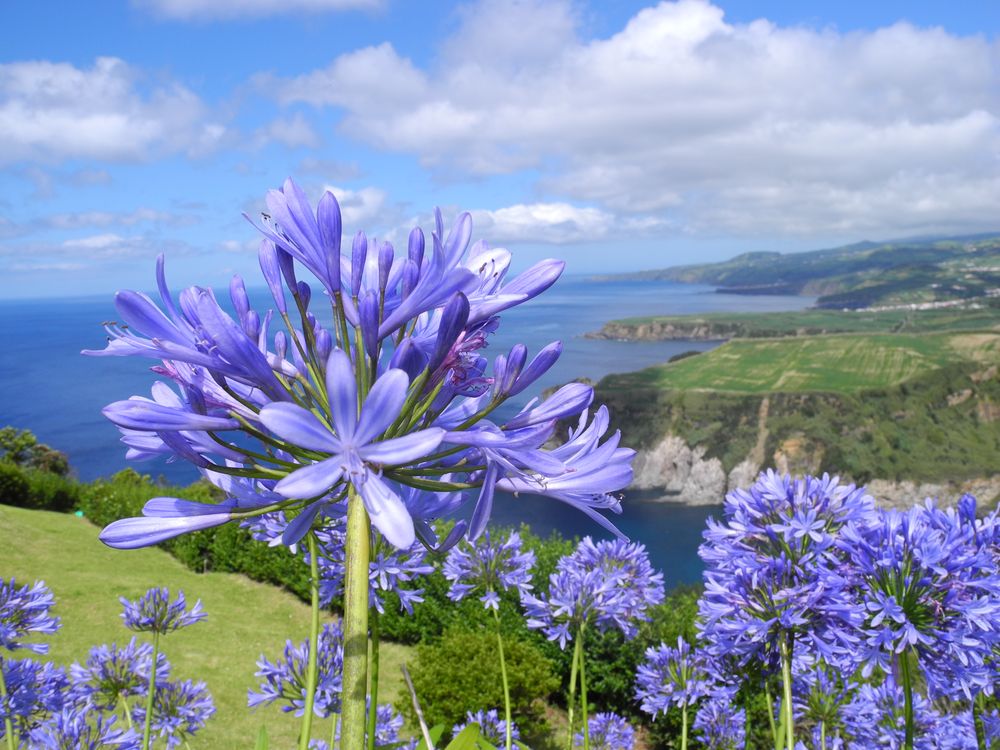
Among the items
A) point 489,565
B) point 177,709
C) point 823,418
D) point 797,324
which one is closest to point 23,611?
point 177,709

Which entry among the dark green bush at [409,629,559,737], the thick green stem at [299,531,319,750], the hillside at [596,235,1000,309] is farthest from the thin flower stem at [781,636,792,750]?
the hillside at [596,235,1000,309]

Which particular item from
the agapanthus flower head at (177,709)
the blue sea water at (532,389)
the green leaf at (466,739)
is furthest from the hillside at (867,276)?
the green leaf at (466,739)

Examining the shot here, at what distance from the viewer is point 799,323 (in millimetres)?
45031

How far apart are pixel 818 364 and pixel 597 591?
107 feet

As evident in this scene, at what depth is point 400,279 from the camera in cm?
157

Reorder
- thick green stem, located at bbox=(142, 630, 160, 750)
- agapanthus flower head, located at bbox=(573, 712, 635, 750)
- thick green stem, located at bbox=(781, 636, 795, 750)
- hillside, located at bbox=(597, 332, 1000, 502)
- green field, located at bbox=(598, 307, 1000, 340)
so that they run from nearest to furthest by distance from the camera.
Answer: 1. thick green stem, located at bbox=(781, 636, 795, 750)
2. thick green stem, located at bbox=(142, 630, 160, 750)
3. agapanthus flower head, located at bbox=(573, 712, 635, 750)
4. hillside, located at bbox=(597, 332, 1000, 502)
5. green field, located at bbox=(598, 307, 1000, 340)

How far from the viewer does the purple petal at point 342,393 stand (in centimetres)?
106

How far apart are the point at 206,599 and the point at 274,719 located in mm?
5364

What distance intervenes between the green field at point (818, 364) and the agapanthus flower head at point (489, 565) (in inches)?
1019

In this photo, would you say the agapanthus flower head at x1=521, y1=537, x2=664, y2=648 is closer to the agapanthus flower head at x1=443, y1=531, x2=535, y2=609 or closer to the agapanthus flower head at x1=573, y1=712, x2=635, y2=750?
the agapanthus flower head at x1=443, y1=531, x2=535, y2=609

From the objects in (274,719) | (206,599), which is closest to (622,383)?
(206,599)

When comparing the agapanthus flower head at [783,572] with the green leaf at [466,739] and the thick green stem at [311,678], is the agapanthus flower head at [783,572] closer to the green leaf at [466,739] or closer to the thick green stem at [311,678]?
the green leaf at [466,739]

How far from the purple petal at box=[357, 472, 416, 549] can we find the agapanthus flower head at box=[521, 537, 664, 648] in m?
3.00

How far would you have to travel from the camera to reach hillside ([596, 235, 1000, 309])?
5119 cm
